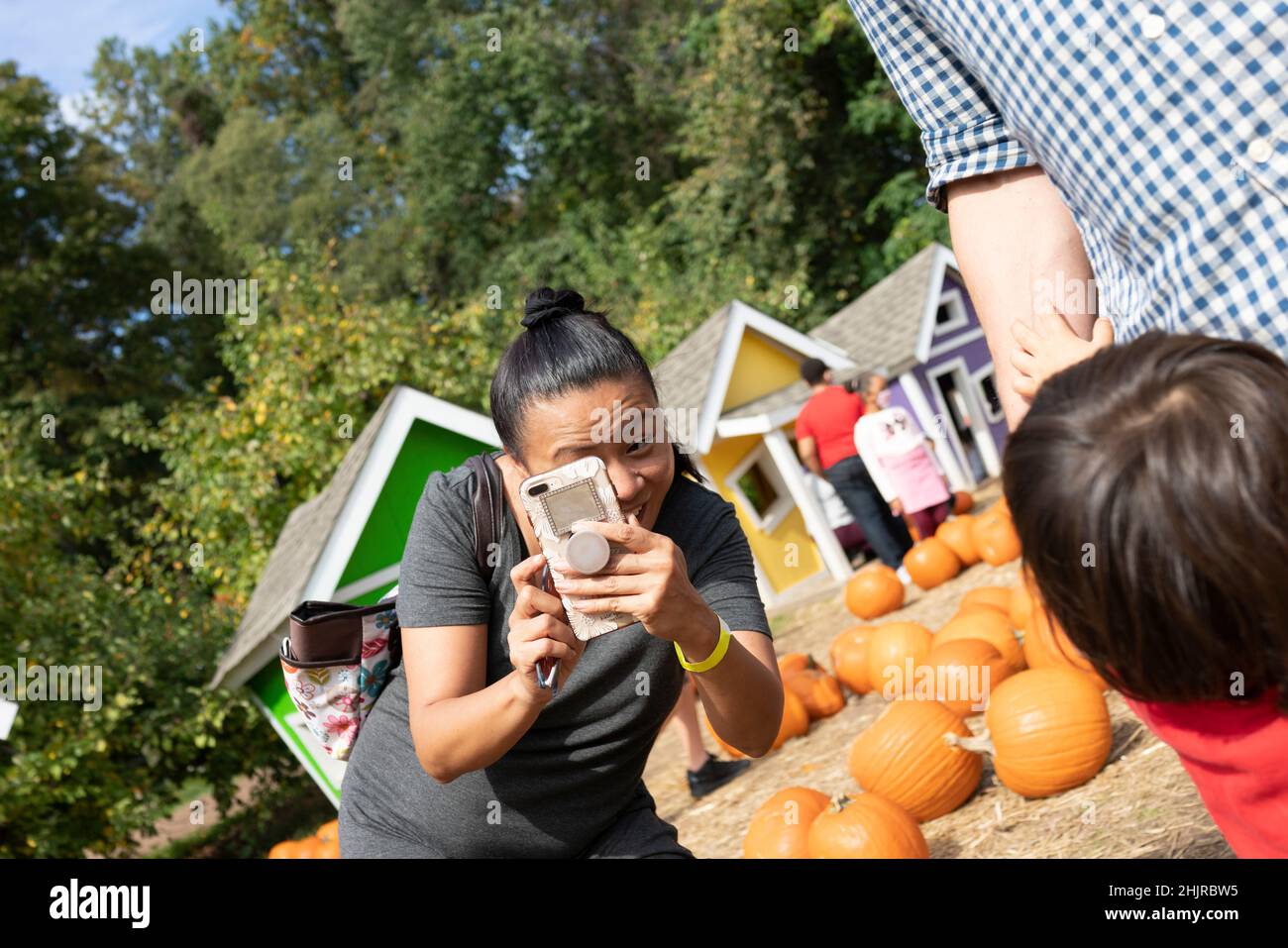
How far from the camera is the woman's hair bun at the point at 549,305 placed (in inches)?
92.0

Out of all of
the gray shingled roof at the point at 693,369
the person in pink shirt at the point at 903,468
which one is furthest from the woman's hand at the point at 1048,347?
the gray shingled roof at the point at 693,369

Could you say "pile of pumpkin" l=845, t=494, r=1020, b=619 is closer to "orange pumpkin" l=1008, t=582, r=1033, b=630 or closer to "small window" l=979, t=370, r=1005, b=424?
"orange pumpkin" l=1008, t=582, r=1033, b=630

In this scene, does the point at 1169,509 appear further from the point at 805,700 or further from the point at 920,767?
the point at 805,700

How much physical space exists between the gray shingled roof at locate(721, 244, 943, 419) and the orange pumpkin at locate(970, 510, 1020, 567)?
5070 millimetres

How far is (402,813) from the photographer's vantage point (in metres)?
2.34

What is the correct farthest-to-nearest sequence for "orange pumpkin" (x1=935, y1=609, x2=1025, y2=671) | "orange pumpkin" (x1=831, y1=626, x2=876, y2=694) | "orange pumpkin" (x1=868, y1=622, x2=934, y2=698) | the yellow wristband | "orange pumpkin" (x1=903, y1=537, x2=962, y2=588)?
"orange pumpkin" (x1=903, y1=537, x2=962, y2=588), "orange pumpkin" (x1=831, y1=626, x2=876, y2=694), "orange pumpkin" (x1=868, y1=622, x2=934, y2=698), "orange pumpkin" (x1=935, y1=609, x2=1025, y2=671), the yellow wristband

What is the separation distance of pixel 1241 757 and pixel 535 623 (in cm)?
106

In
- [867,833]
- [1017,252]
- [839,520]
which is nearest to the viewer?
[1017,252]

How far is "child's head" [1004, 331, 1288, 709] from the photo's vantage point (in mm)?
1269

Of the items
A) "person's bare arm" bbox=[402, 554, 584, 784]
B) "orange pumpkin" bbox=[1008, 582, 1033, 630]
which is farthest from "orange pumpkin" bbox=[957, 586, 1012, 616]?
"person's bare arm" bbox=[402, 554, 584, 784]

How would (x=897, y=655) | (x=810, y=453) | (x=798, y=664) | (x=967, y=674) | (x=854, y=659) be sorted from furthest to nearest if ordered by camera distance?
(x=810, y=453) < (x=798, y=664) < (x=854, y=659) < (x=897, y=655) < (x=967, y=674)

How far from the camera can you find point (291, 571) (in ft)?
28.6

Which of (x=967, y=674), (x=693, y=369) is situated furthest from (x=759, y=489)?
(x=967, y=674)
